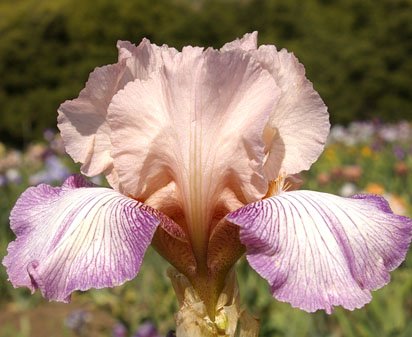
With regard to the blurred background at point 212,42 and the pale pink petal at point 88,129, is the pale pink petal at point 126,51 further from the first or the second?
the blurred background at point 212,42

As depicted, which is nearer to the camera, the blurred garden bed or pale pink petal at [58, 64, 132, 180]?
pale pink petal at [58, 64, 132, 180]

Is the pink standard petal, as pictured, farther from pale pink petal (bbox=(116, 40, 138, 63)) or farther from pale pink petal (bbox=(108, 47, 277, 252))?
pale pink petal (bbox=(116, 40, 138, 63))

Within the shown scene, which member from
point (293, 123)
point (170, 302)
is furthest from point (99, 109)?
point (170, 302)

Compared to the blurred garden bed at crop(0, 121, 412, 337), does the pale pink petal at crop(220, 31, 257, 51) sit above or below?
above

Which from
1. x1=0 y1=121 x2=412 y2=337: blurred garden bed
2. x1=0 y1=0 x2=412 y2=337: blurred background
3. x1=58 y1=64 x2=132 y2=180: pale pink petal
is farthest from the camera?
x1=0 y1=0 x2=412 y2=337: blurred background

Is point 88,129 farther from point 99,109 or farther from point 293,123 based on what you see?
point 293,123

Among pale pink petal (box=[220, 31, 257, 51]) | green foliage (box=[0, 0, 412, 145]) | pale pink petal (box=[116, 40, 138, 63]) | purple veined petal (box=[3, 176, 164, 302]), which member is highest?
pale pink petal (box=[220, 31, 257, 51])

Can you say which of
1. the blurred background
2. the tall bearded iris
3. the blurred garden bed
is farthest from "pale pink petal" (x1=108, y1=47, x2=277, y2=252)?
the blurred background

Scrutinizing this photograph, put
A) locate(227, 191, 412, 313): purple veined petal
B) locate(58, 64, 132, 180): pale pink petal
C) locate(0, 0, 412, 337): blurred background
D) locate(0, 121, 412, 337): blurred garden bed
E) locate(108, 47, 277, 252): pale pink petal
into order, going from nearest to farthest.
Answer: locate(227, 191, 412, 313): purple veined petal < locate(108, 47, 277, 252): pale pink petal < locate(58, 64, 132, 180): pale pink petal < locate(0, 121, 412, 337): blurred garden bed < locate(0, 0, 412, 337): blurred background

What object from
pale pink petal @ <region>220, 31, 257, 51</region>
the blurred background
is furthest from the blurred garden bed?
the blurred background

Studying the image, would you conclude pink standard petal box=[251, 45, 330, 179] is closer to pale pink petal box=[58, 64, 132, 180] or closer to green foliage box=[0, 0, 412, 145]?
pale pink petal box=[58, 64, 132, 180]
